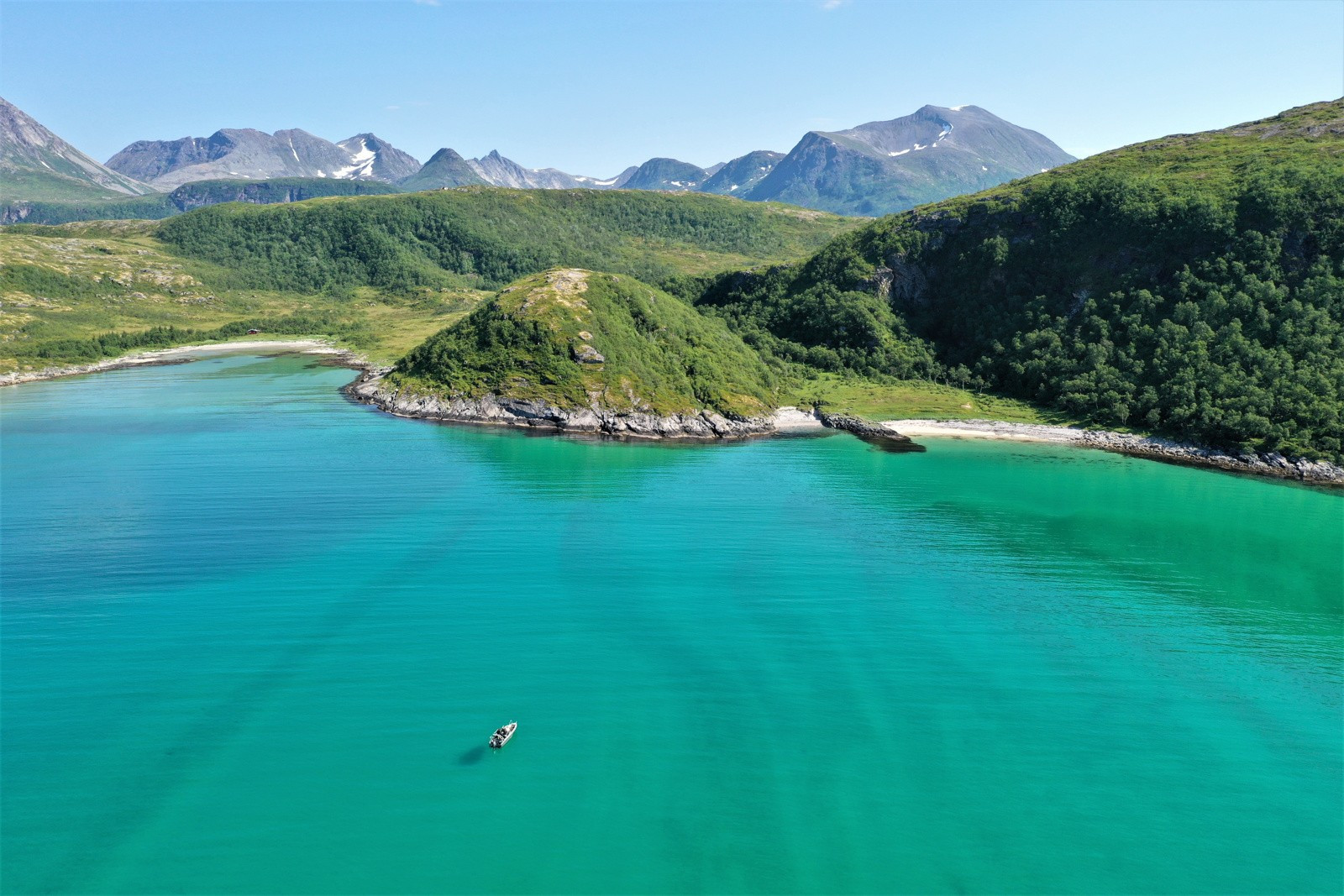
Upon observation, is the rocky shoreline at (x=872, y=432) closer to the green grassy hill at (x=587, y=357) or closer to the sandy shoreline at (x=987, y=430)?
the sandy shoreline at (x=987, y=430)

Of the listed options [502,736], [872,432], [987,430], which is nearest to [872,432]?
[872,432]

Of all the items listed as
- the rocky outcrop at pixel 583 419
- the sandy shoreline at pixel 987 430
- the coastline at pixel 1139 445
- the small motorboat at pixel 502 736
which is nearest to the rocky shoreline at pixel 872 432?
the coastline at pixel 1139 445

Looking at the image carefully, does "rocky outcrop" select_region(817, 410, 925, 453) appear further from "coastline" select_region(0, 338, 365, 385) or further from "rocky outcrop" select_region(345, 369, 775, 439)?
"coastline" select_region(0, 338, 365, 385)

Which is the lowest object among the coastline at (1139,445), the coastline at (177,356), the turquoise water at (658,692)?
the turquoise water at (658,692)

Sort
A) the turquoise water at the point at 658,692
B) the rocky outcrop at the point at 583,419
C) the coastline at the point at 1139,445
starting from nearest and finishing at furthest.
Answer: the turquoise water at the point at 658,692 < the coastline at the point at 1139,445 < the rocky outcrop at the point at 583,419

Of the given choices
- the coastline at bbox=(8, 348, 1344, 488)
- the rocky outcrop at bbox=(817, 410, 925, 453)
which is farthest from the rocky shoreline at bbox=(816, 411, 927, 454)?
the coastline at bbox=(8, 348, 1344, 488)

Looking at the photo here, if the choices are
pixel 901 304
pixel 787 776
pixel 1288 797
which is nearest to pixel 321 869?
pixel 787 776

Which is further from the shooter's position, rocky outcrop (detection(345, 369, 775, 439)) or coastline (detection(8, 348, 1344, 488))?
rocky outcrop (detection(345, 369, 775, 439))
